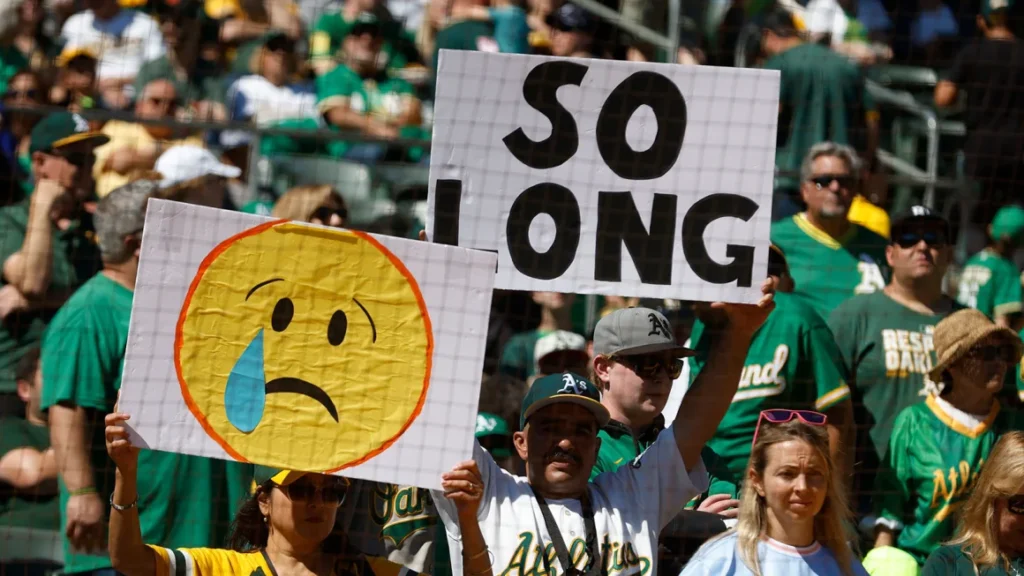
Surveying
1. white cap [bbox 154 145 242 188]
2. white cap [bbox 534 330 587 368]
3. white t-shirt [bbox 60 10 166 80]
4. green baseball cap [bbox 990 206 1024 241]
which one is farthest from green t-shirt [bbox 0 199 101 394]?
green baseball cap [bbox 990 206 1024 241]

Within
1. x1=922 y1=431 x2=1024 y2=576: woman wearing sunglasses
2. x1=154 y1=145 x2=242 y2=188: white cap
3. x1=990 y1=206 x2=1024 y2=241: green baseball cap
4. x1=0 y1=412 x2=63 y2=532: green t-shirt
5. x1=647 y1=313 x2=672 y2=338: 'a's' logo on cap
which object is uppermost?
x1=990 y1=206 x2=1024 y2=241: green baseball cap

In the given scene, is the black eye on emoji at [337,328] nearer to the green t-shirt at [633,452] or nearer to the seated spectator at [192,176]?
the green t-shirt at [633,452]

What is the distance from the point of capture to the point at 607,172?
4.45m

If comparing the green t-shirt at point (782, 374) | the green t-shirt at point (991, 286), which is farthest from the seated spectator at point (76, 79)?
the green t-shirt at point (991, 286)

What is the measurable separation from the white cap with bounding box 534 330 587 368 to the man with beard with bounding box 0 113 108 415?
6.10 ft

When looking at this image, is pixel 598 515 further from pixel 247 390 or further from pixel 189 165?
pixel 189 165

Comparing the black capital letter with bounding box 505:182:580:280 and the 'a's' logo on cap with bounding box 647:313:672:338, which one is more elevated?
the black capital letter with bounding box 505:182:580:280

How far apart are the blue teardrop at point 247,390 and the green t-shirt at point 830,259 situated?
2918 mm

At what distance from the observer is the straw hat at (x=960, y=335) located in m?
5.25

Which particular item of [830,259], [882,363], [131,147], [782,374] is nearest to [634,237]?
[782,374]

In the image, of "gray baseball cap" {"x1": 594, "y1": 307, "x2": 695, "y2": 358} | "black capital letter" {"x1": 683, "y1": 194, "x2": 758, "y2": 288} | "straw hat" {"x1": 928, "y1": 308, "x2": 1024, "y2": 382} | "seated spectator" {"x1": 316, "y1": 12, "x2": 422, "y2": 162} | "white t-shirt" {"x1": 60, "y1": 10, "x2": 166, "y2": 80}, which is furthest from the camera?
"white t-shirt" {"x1": 60, "y1": 10, "x2": 166, "y2": 80}

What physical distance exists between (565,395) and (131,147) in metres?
3.76

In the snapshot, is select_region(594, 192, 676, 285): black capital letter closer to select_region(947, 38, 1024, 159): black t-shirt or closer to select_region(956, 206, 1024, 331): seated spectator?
select_region(956, 206, 1024, 331): seated spectator

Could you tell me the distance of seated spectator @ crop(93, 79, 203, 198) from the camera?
7168 millimetres
